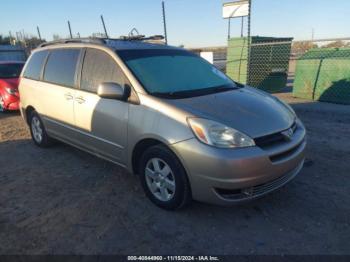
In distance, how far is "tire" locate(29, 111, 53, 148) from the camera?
18.1 feet

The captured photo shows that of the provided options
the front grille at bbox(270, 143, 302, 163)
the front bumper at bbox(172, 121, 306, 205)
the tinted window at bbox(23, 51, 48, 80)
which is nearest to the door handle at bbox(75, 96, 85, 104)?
the tinted window at bbox(23, 51, 48, 80)

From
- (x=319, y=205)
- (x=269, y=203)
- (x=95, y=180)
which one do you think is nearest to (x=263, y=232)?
(x=269, y=203)

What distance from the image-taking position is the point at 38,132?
5.67m

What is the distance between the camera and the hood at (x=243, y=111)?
9.91ft

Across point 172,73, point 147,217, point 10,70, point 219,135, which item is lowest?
point 147,217

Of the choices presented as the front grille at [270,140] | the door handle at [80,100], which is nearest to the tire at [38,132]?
the door handle at [80,100]

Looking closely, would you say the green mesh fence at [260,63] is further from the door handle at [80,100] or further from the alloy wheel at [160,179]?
the alloy wheel at [160,179]

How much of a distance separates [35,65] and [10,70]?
453cm

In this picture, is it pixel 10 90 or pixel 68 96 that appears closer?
pixel 68 96

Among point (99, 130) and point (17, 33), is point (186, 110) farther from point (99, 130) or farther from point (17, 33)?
point (17, 33)

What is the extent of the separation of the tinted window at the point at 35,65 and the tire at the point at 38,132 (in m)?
0.66

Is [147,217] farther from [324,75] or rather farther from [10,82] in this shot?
[324,75]

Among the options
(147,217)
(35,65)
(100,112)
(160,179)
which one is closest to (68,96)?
(100,112)

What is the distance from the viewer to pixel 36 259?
2.71 meters
